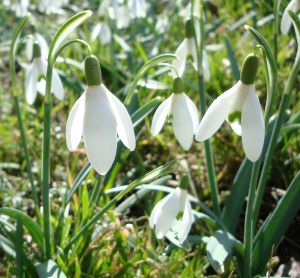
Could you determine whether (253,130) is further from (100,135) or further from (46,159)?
(46,159)

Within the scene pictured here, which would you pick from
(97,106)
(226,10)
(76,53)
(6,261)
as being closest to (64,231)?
(6,261)

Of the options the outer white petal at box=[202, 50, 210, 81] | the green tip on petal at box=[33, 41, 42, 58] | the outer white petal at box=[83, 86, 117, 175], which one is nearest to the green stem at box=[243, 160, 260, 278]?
the outer white petal at box=[83, 86, 117, 175]

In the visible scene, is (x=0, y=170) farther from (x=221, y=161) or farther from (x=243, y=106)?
(x=243, y=106)

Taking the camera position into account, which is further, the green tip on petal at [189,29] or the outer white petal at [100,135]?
the green tip on petal at [189,29]

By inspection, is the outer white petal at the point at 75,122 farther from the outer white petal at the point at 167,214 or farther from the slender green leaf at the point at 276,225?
the slender green leaf at the point at 276,225

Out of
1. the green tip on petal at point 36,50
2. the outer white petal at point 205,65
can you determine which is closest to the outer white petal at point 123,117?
the green tip on petal at point 36,50

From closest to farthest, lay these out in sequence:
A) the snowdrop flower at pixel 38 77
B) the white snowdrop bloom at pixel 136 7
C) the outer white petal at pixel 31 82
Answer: the snowdrop flower at pixel 38 77
the outer white petal at pixel 31 82
the white snowdrop bloom at pixel 136 7

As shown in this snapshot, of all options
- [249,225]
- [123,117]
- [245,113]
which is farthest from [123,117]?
[249,225]
